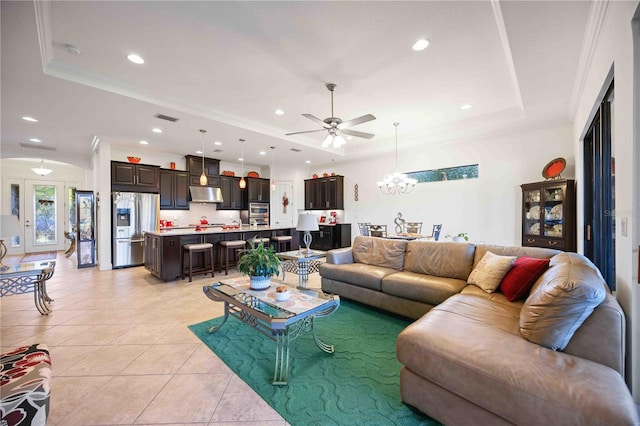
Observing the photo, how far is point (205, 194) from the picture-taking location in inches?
289

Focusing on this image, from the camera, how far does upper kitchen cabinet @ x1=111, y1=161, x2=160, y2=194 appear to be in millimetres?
5844

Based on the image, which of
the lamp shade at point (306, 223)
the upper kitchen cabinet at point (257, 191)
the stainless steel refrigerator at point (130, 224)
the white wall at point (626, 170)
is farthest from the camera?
the upper kitchen cabinet at point (257, 191)

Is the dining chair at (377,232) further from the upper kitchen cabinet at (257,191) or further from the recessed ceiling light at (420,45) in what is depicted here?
the upper kitchen cabinet at (257,191)

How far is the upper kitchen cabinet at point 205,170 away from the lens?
23.5 ft

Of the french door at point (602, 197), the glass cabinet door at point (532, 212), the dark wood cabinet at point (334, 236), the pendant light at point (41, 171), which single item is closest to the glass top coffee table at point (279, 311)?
the french door at point (602, 197)

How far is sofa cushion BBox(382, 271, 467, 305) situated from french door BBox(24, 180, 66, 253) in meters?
10.8

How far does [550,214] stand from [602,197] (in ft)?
6.28

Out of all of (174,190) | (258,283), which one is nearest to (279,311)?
(258,283)

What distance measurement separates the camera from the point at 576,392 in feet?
3.74

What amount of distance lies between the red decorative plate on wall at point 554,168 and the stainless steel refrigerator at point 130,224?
829 cm

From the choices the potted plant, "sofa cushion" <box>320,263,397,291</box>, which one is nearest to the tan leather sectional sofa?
"sofa cushion" <box>320,263,397,291</box>

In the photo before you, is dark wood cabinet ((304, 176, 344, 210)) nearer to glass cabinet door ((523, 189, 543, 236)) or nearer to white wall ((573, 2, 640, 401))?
glass cabinet door ((523, 189, 543, 236))

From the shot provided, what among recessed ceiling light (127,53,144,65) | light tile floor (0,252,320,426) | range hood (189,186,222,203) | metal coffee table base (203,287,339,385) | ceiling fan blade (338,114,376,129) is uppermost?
recessed ceiling light (127,53,144,65)

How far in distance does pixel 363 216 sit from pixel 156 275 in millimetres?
5469
